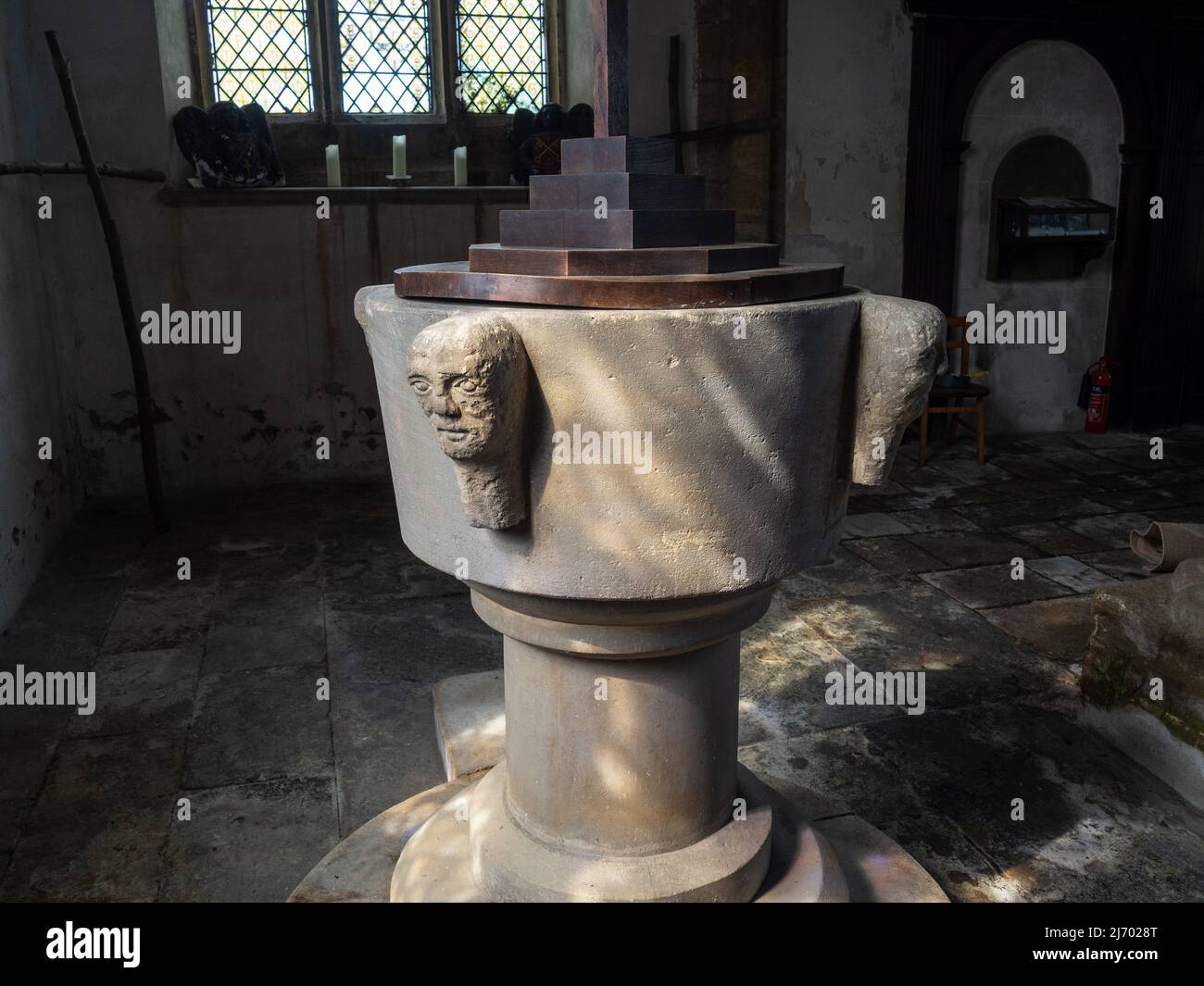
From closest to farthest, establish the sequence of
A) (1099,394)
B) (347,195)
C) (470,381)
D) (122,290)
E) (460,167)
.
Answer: (470,381) < (122,290) < (347,195) < (460,167) < (1099,394)

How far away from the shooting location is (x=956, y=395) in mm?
5953

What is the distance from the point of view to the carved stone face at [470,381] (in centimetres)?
142

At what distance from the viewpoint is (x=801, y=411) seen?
1636 mm

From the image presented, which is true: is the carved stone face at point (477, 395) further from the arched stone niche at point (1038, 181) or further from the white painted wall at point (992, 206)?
the arched stone niche at point (1038, 181)

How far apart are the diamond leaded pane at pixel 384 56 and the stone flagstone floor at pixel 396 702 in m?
2.37

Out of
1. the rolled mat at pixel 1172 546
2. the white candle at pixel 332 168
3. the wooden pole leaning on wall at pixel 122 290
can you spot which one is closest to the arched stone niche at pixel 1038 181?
the rolled mat at pixel 1172 546

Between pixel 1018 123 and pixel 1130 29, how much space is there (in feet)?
3.01

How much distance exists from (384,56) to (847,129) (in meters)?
2.63

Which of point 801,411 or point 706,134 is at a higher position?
point 706,134

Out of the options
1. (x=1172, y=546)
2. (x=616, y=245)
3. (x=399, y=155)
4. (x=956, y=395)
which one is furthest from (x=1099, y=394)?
(x=616, y=245)

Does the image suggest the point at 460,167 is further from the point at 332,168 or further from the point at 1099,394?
the point at 1099,394

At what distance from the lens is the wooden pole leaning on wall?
4.59 meters
